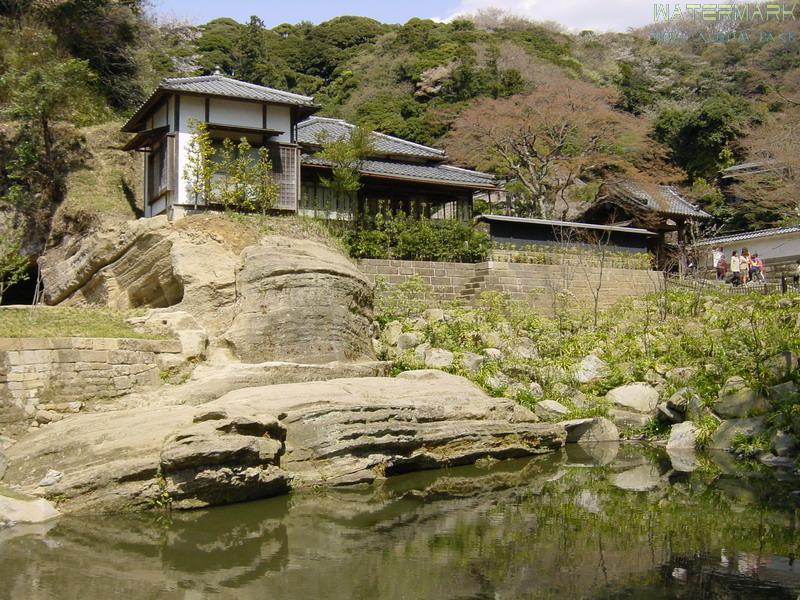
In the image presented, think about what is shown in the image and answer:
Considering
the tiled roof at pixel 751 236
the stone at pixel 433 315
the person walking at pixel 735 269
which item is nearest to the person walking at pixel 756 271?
the person walking at pixel 735 269

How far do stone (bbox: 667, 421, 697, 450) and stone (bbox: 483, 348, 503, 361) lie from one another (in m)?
4.45

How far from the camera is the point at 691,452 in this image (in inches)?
561

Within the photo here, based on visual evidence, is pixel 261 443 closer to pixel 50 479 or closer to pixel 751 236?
pixel 50 479

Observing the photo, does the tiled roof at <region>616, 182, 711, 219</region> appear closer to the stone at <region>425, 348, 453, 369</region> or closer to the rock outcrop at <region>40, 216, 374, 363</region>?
the stone at <region>425, 348, 453, 369</region>

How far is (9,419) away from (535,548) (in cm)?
796

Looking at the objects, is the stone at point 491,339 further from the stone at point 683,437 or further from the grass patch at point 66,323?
the grass patch at point 66,323

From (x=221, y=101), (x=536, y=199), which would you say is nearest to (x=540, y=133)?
(x=536, y=199)

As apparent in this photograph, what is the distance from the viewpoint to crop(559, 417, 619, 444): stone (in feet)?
49.8

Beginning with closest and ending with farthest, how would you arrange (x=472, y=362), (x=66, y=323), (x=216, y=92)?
(x=66, y=323), (x=472, y=362), (x=216, y=92)

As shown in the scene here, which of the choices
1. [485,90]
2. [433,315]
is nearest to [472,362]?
[433,315]

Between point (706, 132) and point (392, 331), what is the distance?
94.6ft

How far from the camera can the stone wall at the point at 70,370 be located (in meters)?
11.5

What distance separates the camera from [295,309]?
15.1m

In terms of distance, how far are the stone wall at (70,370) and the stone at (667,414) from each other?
9.76m
